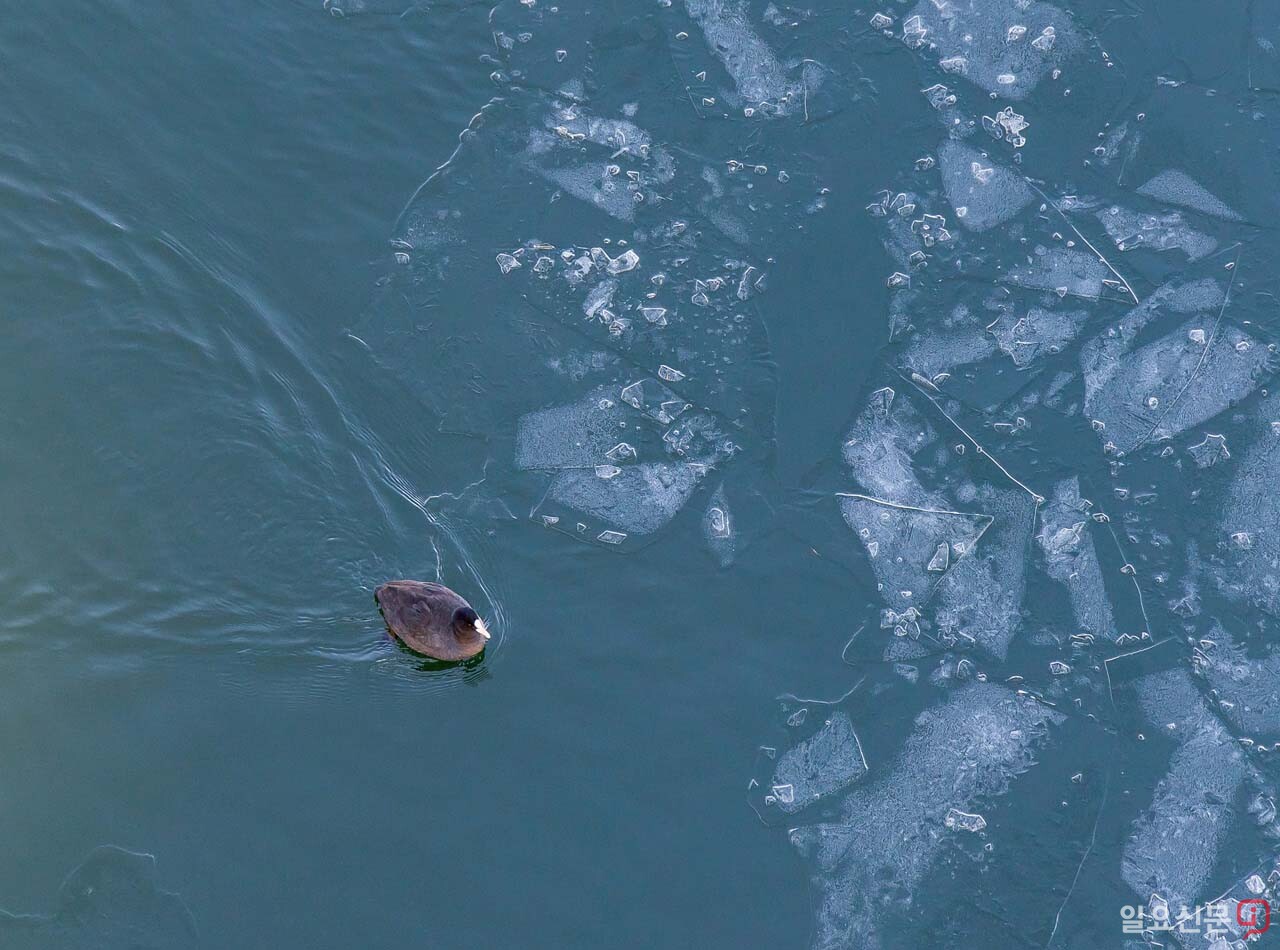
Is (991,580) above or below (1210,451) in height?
below

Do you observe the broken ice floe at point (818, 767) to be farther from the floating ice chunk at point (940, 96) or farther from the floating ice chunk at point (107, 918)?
the floating ice chunk at point (940, 96)

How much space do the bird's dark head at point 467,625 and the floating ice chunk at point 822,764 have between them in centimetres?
165

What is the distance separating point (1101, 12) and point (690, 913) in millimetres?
6395

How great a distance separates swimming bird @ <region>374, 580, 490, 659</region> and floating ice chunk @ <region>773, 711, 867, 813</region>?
1.68 meters

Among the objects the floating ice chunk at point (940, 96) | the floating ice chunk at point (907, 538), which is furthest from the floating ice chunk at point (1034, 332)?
the floating ice chunk at point (940, 96)

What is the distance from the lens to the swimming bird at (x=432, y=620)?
235 inches

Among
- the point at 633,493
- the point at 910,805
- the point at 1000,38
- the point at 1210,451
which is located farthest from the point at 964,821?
the point at 1000,38

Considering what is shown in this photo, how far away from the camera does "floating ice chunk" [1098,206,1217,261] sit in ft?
24.0

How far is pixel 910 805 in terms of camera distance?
6039 mm

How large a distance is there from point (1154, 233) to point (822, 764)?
13.0 feet

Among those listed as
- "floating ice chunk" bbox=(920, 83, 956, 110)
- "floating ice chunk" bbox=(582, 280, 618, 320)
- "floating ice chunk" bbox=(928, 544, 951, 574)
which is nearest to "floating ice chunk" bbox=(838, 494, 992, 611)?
"floating ice chunk" bbox=(928, 544, 951, 574)

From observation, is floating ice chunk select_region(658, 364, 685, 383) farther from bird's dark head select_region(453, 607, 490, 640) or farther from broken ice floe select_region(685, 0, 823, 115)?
broken ice floe select_region(685, 0, 823, 115)

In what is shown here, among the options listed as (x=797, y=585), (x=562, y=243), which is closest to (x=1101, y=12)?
(x=562, y=243)

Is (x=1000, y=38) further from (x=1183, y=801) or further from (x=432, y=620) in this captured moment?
(x=432, y=620)
